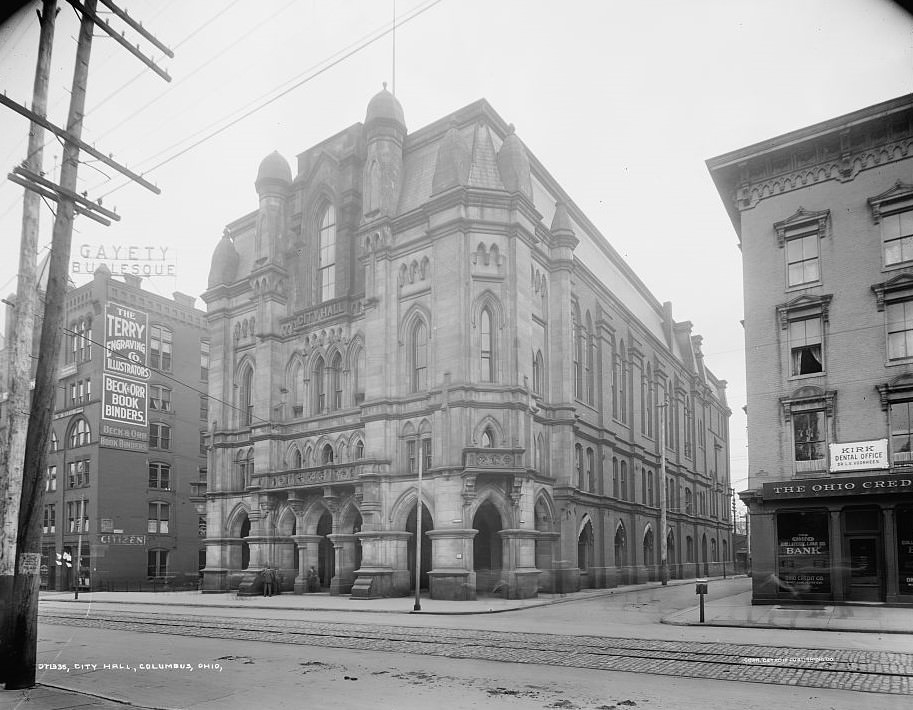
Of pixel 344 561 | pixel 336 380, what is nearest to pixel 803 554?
pixel 344 561

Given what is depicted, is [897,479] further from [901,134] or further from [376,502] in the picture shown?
[376,502]

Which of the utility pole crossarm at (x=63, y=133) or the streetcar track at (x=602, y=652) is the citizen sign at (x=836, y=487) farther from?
the utility pole crossarm at (x=63, y=133)

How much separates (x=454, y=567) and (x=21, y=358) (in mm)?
24608

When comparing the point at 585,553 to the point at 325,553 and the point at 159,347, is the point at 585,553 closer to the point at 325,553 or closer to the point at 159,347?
the point at 325,553

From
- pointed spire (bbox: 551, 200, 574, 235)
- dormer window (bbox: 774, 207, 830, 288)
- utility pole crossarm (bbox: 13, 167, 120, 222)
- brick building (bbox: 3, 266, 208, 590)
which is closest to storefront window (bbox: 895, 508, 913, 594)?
dormer window (bbox: 774, 207, 830, 288)

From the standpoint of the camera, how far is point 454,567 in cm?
3544

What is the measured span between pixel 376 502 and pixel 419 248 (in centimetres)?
1246

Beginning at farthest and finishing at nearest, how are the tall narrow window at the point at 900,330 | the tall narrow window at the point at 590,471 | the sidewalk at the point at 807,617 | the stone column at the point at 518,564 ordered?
the tall narrow window at the point at 590,471, the stone column at the point at 518,564, the tall narrow window at the point at 900,330, the sidewalk at the point at 807,617

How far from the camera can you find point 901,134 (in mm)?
30031

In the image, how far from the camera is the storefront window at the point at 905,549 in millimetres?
27828

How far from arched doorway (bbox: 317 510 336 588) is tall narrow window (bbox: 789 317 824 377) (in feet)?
81.2

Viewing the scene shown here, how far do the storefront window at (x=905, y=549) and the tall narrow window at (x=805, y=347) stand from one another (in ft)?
19.5

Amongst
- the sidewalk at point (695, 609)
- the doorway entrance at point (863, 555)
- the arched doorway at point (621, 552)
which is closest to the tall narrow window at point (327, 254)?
the sidewalk at point (695, 609)

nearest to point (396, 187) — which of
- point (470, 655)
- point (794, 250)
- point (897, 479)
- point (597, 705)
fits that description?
point (794, 250)
